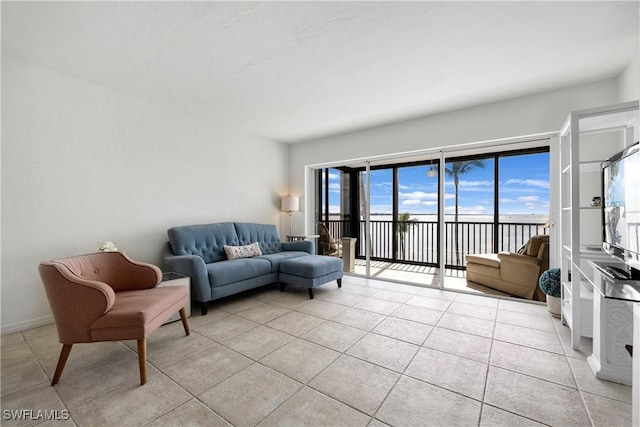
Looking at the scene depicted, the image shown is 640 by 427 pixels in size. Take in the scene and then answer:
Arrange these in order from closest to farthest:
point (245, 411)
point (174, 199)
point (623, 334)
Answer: point (245, 411), point (623, 334), point (174, 199)

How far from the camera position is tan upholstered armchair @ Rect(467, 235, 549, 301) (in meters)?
3.30

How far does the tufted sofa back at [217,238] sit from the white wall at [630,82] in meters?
4.30

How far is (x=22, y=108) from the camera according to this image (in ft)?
8.21

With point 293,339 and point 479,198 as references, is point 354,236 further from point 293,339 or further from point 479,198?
point 293,339

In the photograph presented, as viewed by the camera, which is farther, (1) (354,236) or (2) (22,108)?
(1) (354,236)

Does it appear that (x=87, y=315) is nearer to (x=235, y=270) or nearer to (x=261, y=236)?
(x=235, y=270)

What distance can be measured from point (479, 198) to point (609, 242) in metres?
2.37

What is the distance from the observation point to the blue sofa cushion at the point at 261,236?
4.12m

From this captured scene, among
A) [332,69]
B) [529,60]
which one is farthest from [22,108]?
[529,60]

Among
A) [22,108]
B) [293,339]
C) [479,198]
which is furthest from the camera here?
[479,198]

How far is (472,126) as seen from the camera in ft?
11.4

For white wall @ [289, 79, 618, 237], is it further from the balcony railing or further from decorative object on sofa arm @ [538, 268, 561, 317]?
decorative object on sofa arm @ [538, 268, 561, 317]

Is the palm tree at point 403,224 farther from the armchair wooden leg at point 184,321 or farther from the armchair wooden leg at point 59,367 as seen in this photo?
the armchair wooden leg at point 59,367

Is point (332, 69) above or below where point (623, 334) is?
above
